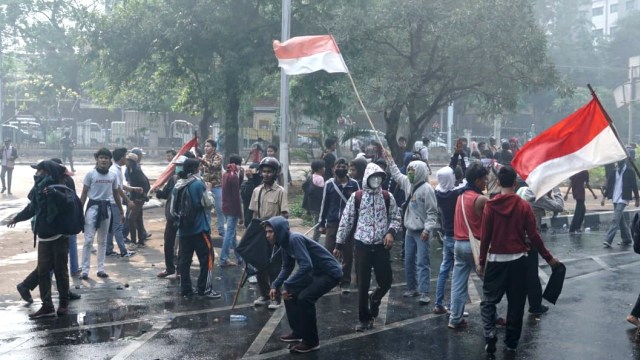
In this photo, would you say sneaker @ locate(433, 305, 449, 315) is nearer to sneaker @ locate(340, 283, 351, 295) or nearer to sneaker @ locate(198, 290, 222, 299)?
sneaker @ locate(340, 283, 351, 295)

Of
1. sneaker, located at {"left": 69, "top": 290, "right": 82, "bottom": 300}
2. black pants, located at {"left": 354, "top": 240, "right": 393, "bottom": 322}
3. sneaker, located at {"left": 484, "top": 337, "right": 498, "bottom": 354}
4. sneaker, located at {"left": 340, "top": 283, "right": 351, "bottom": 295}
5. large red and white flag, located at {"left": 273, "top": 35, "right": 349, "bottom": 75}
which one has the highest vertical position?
large red and white flag, located at {"left": 273, "top": 35, "right": 349, "bottom": 75}

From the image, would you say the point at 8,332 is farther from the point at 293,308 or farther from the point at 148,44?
the point at 148,44

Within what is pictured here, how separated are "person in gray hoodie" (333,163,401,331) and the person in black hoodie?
0.97 m

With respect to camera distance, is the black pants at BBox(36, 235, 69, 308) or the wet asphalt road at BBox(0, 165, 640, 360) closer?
the wet asphalt road at BBox(0, 165, 640, 360)

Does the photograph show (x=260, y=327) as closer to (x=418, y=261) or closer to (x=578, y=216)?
(x=418, y=261)

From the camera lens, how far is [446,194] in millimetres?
8922

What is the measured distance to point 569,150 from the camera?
755 cm

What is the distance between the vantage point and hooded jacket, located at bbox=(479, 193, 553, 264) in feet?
22.8

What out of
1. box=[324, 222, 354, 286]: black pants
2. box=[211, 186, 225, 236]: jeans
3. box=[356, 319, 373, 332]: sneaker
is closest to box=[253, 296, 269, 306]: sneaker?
box=[324, 222, 354, 286]: black pants

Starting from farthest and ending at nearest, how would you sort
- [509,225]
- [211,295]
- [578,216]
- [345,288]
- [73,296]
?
[578,216] < [345,288] < [211,295] < [73,296] < [509,225]

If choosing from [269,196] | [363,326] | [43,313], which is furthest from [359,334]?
[43,313]

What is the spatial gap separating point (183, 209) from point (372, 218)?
267 centimetres

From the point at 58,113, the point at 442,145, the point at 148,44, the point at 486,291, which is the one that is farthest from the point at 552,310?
the point at 58,113

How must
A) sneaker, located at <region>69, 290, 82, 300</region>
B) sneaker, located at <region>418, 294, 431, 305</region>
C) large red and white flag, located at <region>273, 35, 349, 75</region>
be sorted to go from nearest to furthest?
sneaker, located at <region>418, 294, 431, 305</region>
sneaker, located at <region>69, 290, 82, 300</region>
large red and white flag, located at <region>273, 35, 349, 75</region>
